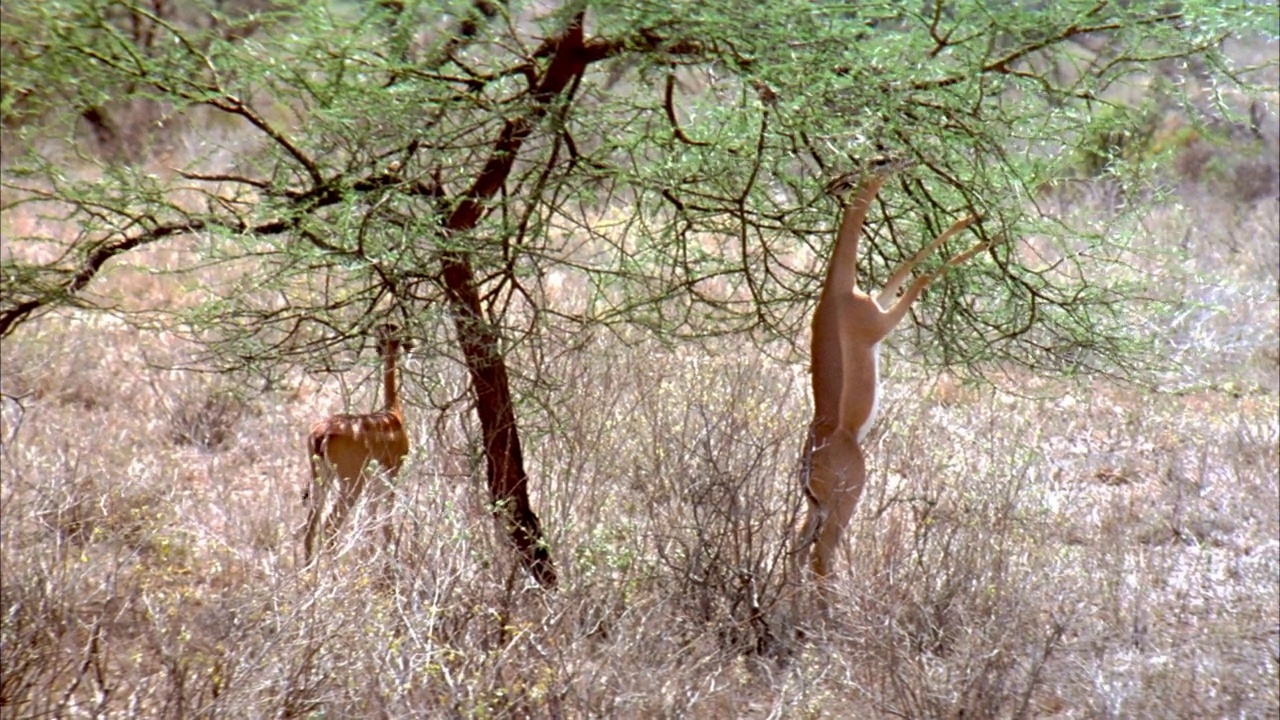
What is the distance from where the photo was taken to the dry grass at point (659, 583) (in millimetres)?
4230

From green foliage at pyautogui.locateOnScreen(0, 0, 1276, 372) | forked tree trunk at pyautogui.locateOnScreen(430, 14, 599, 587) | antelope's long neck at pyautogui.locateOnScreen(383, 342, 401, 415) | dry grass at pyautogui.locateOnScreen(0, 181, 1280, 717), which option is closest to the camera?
dry grass at pyautogui.locateOnScreen(0, 181, 1280, 717)

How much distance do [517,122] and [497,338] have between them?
Result: 83 centimetres

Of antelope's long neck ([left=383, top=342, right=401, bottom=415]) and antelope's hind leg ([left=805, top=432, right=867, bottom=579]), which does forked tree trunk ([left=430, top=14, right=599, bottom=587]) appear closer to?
antelope's long neck ([left=383, top=342, right=401, bottom=415])

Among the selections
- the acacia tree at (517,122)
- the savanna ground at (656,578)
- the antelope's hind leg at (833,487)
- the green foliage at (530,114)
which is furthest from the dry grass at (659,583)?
the green foliage at (530,114)

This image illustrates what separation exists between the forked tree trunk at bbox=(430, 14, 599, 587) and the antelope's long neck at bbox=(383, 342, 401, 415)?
0.86ft

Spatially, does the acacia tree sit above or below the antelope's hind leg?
above

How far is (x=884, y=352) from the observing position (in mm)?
7051

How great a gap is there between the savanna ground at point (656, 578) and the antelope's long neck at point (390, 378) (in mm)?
102

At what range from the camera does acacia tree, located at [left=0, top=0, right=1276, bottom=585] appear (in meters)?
4.53

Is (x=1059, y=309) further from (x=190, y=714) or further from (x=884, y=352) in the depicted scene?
(x=190, y=714)

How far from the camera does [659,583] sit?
208 inches

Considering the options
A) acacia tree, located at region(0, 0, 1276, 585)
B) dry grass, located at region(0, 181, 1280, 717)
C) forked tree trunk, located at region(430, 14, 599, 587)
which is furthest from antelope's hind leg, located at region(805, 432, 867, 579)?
forked tree trunk, located at region(430, 14, 599, 587)

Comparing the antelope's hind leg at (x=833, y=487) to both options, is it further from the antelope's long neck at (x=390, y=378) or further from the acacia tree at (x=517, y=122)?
the antelope's long neck at (x=390, y=378)

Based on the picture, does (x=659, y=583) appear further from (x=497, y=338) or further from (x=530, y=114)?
(x=530, y=114)
